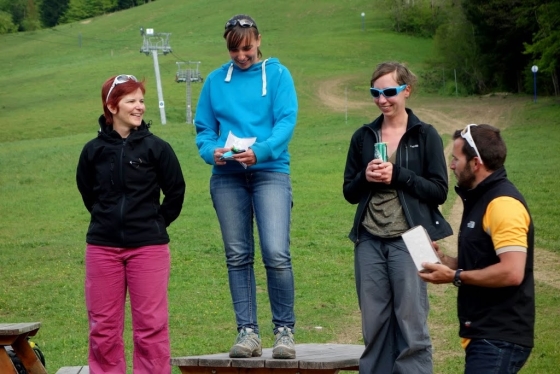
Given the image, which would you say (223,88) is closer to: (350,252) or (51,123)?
(350,252)

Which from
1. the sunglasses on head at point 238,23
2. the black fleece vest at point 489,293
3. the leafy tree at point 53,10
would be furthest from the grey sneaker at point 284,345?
the leafy tree at point 53,10

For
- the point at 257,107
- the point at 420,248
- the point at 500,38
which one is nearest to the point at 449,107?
the point at 500,38

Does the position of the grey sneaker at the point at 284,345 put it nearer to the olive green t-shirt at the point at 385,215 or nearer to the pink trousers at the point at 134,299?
the pink trousers at the point at 134,299

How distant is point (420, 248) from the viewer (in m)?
5.16

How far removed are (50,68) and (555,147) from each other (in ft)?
196

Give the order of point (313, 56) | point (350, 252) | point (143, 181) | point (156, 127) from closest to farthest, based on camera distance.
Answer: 1. point (143, 181)
2. point (350, 252)
3. point (156, 127)
4. point (313, 56)

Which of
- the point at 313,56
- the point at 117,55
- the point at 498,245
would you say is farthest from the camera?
the point at 117,55

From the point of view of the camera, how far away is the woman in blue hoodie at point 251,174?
636cm

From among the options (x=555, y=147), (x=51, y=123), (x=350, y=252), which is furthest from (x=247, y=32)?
(x=51, y=123)

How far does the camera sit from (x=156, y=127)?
47.3 metres

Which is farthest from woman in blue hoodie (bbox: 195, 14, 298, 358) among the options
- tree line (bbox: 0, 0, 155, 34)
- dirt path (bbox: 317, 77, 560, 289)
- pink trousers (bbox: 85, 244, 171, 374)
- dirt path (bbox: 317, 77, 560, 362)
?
tree line (bbox: 0, 0, 155, 34)

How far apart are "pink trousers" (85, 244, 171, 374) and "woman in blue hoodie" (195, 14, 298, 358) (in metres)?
0.49

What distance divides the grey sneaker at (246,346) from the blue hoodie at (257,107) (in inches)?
43.0

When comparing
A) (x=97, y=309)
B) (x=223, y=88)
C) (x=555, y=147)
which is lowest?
(x=555, y=147)
